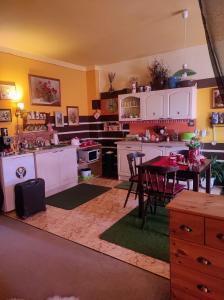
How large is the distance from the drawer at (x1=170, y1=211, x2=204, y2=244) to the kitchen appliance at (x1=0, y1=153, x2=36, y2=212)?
2796 mm

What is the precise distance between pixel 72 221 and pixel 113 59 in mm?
3630

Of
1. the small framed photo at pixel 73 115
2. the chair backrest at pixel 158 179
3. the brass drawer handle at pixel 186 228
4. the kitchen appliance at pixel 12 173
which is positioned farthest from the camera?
the small framed photo at pixel 73 115

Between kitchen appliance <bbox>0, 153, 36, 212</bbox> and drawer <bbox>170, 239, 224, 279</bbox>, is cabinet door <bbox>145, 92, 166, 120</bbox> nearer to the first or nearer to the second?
kitchen appliance <bbox>0, 153, 36, 212</bbox>

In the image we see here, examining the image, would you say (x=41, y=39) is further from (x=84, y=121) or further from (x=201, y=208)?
(x=201, y=208)

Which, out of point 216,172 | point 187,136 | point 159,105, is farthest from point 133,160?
point 216,172

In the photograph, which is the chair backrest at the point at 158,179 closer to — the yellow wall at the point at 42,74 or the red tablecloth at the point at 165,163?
the red tablecloth at the point at 165,163

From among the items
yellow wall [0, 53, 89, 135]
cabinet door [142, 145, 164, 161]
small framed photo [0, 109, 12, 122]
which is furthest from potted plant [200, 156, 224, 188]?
small framed photo [0, 109, 12, 122]

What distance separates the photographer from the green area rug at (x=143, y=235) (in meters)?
2.42

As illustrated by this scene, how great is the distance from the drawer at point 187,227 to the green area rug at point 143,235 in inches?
35.0

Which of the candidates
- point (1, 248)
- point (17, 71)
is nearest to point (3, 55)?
point (17, 71)

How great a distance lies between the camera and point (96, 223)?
3.09 meters

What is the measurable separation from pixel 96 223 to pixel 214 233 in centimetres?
196

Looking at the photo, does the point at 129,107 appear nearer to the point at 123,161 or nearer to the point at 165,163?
the point at 123,161

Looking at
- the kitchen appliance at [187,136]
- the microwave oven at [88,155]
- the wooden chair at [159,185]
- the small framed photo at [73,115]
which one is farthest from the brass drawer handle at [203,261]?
the small framed photo at [73,115]
